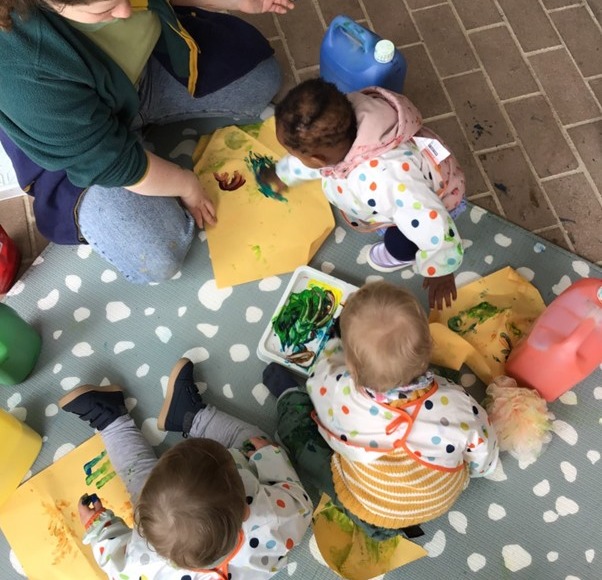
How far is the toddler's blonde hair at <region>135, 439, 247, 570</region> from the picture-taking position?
780 mm

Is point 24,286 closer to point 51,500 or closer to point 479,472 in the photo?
point 51,500

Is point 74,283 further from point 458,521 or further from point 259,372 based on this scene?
point 458,521

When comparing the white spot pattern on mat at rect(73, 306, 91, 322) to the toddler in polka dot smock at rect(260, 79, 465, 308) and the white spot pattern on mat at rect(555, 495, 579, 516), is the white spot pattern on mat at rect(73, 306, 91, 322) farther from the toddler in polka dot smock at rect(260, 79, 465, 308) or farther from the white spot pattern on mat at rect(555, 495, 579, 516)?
the white spot pattern on mat at rect(555, 495, 579, 516)

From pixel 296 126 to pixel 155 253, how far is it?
16.2 inches

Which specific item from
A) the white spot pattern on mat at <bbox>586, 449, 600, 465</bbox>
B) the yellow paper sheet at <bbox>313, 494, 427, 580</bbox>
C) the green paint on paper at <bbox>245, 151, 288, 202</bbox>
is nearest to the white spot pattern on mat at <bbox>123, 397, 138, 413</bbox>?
the yellow paper sheet at <bbox>313, 494, 427, 580</bbox>

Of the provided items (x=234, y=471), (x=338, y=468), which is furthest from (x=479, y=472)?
(x=234, y=471)

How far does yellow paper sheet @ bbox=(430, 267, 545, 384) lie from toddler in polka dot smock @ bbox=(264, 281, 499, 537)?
0.49 feet

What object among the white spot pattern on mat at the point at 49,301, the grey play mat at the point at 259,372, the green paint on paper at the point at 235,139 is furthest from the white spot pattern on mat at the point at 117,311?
the green paint on paper at the point at 235,139

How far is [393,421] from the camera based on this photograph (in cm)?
90

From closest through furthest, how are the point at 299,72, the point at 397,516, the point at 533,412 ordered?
1. the point at 397,516
2. the point at 533,412
3. the point at 299,72

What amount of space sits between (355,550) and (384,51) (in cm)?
96

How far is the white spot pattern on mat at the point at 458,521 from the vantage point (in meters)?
1.08

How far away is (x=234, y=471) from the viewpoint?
86cm

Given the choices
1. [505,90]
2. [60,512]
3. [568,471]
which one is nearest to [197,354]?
[60,512]
